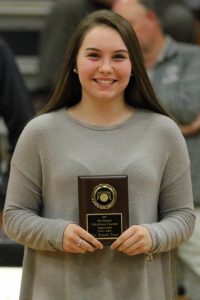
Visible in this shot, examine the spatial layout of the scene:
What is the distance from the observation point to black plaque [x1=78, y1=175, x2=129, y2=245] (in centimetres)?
246

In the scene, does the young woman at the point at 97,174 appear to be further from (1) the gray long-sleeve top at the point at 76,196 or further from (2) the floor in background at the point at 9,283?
(2) the floor in background at the point at 9,283

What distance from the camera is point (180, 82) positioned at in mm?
3822

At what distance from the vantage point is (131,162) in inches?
99.6

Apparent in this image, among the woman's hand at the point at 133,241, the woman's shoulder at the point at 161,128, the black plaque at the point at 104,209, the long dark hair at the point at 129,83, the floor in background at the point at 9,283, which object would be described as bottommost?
the floor in background at the point at 9,283

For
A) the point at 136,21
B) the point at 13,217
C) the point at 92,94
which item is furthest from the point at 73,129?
the point at 136,21

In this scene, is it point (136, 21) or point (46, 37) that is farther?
point (46, 37)

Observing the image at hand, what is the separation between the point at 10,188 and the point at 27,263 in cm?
25

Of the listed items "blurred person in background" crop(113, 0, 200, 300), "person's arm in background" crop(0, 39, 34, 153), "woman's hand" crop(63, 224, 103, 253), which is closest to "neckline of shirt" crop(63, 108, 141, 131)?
"woman's hand" crop(63, 224, 103, 253)

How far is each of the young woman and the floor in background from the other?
0.57 m

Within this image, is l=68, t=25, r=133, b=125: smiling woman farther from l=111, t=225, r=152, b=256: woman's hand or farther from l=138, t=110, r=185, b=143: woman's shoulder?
l=111, t=225, r=152, b=256: woman's hand

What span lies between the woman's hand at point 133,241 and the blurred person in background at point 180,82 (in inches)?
50.7

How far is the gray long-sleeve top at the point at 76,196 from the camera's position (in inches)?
99.3

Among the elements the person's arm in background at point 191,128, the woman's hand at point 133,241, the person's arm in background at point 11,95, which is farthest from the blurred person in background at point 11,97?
the woman's hand at point 133,241

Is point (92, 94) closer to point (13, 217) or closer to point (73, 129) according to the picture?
point (73, 129)
